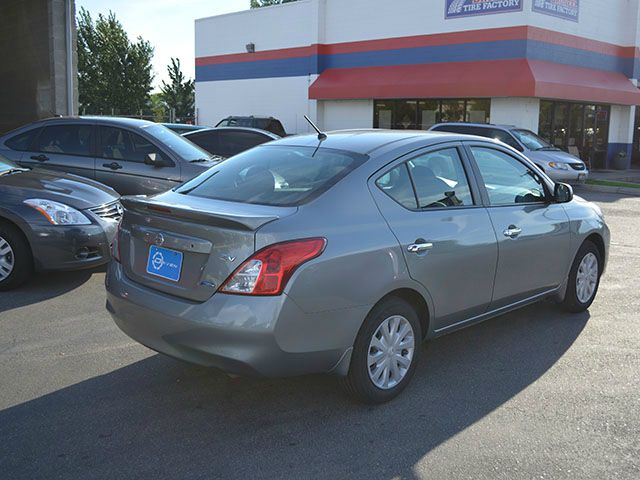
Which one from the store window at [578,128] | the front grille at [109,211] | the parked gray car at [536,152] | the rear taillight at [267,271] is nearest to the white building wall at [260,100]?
the store window at [578,128]

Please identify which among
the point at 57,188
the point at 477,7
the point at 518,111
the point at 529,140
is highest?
the point at 477,7

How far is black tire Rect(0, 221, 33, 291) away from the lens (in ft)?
20.5

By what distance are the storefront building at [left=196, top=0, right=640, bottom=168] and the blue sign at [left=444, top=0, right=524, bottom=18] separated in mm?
34

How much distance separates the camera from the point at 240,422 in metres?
3.78

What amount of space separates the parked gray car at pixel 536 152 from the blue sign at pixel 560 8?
6198 mm

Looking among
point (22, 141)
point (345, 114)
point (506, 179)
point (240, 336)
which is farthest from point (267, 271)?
point (345, 114)

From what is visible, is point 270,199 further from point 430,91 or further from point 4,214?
point 430,91

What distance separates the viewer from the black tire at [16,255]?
6.26m

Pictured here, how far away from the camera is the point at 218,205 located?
13.0ft

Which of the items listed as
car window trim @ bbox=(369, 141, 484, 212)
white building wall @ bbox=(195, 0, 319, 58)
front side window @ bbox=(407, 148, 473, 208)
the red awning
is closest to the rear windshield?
car window trim @ bbox=(369, 141, 484, 212)

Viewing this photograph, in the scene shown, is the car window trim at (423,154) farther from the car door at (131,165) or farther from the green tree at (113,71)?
the green tree at (113,71)

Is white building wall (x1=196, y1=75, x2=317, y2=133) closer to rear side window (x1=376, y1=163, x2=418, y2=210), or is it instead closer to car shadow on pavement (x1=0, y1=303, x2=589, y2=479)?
rear side window (x1=376, y1=163, x2=418, y2=210)

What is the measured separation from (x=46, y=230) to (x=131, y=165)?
2715 mm

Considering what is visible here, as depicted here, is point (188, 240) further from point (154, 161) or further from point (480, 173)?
point (154, 161)
